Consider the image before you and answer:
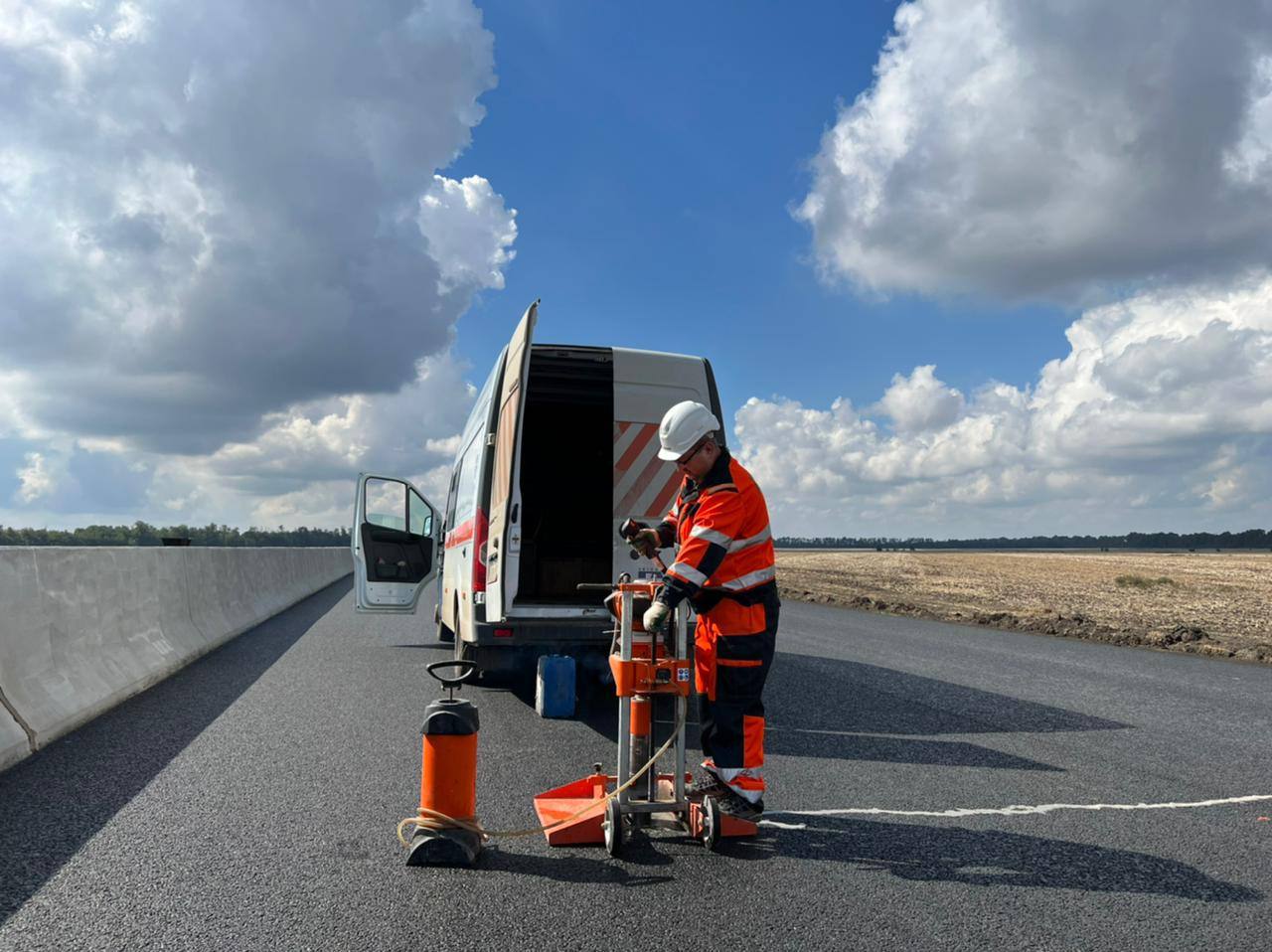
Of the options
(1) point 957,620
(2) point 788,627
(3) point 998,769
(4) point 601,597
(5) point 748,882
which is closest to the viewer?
(5) point 748,882

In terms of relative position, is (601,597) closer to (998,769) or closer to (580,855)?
(998,769)

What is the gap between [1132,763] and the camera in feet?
19.5

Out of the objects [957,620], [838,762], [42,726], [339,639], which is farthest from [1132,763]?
[957,620]

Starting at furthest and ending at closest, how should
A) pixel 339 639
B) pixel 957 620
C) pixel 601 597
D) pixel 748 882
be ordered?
pixel 957 620
pixel 339 639
pixel 601 597
pixel 748 882

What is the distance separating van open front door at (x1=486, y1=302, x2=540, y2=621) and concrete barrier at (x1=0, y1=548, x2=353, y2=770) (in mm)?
2944

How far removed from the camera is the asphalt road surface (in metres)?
3.27

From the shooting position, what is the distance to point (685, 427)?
4.59 meters

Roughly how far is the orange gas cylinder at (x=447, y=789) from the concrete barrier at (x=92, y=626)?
2905 mm

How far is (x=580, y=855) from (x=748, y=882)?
0.76m

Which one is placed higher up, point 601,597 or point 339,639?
point 601,597

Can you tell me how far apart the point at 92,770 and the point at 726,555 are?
147 inches

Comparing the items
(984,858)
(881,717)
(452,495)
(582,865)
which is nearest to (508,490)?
(881,717)

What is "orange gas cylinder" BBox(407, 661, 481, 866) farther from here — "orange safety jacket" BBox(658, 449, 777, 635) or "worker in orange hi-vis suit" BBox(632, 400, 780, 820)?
"orange safety jacket" BBox(658, 449, 777, 635)

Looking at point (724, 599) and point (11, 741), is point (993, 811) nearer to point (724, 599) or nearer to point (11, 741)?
point (724, 599)
